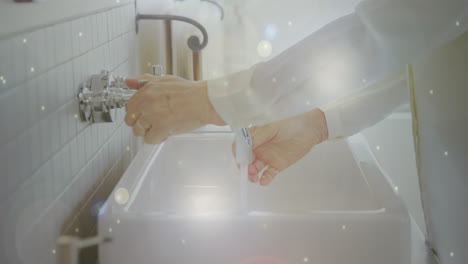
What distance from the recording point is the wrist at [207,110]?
40cm

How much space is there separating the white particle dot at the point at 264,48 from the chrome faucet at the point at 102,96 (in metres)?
0.48

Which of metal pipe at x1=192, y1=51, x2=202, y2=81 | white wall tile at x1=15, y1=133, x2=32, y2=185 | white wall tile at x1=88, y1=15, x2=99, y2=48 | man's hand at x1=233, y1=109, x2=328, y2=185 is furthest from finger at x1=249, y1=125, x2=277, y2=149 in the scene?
white wall tile at x1=15, y1=133, x2=32, y2=185

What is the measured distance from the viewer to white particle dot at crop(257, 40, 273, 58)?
89 centimetres

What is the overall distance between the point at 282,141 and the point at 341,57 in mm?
248

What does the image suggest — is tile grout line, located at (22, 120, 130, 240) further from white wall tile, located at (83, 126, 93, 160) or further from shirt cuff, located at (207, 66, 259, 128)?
shirt cuff, located at (207, 66, 259, 128)

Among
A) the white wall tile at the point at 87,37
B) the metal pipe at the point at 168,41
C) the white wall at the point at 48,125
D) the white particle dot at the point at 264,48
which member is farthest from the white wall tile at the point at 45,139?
the white particle dot at the point at 264,48

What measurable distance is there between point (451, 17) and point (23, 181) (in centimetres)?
37

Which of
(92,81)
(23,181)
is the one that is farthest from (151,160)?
(23,181)

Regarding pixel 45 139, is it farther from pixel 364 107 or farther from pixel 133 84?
pixel 364 107

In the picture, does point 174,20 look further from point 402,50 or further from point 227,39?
point 402,50

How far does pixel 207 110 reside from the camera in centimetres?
41

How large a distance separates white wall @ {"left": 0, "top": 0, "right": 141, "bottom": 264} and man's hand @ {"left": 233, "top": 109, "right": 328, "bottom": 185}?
0.18 m

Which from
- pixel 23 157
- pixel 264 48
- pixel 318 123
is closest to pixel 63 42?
pixel 23 157

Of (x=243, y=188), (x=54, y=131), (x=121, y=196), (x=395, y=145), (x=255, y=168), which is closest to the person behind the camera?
(x=54, y=131)
